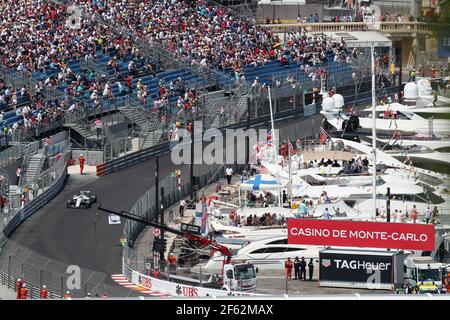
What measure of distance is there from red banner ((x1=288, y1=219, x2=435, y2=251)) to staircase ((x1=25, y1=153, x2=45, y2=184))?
39.8 feet

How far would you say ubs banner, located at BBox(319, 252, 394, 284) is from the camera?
28.3 metres

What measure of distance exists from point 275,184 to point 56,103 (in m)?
8.03

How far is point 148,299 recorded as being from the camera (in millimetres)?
10359

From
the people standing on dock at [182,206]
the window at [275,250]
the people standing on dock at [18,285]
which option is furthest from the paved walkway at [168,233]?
the people standing on dock at [18,285]

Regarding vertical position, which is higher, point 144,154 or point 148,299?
point 148,299

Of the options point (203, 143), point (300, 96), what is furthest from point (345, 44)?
point (203, 143)

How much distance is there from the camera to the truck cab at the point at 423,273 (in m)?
28.2

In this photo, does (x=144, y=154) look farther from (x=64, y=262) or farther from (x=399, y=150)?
(x=64, y=262)

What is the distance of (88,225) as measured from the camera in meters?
34.5

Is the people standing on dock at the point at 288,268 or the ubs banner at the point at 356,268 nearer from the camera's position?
the ubs banner at the point at 356,268

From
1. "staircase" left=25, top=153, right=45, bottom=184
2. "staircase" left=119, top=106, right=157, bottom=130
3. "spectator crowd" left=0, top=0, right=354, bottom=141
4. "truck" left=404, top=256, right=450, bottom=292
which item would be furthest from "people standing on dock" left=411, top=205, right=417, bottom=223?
"staircase" left=119, top=106, right=157, bottom=130

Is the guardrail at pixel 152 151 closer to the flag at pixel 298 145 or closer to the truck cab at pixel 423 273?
the flag at pixel 298 145

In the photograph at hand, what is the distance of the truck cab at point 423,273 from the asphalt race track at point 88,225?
5.75m

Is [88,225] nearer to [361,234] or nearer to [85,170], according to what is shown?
[85,170]
